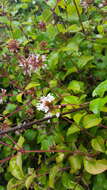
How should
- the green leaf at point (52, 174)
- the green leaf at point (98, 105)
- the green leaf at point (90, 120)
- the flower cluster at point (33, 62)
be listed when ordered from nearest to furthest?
1. the green leaf at point (98, 105)
2. the green leaf at point (90, 120)
3. the green leaf at point (52, 174)
4. the flower cluster at point (33, 62)

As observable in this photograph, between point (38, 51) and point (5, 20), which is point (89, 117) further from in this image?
point (5, 20)

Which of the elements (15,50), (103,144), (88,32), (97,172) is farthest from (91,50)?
(97,172)

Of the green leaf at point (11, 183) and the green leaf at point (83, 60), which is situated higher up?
the green leaf at point (83, 60)

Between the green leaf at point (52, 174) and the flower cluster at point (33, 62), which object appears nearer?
the green leaf at point (52, 174)

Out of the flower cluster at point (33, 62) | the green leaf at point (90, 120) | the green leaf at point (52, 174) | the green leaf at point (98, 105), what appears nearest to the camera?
the green leaf at point (98, 105)

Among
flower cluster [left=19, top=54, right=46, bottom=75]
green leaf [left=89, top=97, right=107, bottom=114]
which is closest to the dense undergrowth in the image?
flower cluster [left=19, top=54, right=46, bottom=75]

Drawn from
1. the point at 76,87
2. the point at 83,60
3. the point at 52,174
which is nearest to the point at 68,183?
the point at 52,174

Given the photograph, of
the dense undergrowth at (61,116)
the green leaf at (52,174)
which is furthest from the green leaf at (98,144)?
the green leaf at (52,174)

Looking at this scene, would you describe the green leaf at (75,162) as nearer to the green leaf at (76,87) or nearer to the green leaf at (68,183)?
the green leaf at (68,183)
